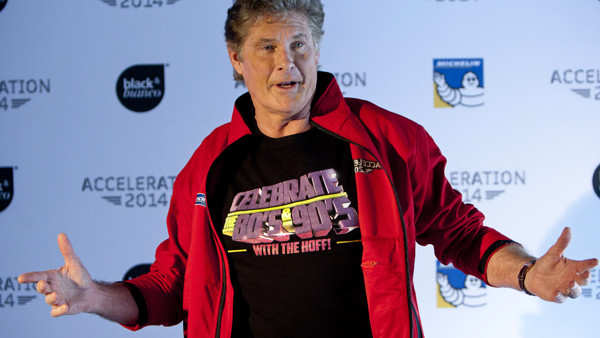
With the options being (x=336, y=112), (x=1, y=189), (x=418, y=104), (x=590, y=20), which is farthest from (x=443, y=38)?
(x=1, y=189)

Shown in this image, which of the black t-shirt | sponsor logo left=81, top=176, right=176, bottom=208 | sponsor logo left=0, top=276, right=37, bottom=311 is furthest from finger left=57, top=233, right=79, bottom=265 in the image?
sponsor logo left=0, top=276, right=37, bottom=311

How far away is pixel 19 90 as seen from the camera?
89.6 inches

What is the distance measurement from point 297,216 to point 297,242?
2.1 inches

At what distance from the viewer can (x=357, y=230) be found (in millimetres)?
1162

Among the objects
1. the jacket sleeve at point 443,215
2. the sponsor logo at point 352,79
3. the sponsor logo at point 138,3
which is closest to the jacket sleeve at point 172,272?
the jacket sleeve at point 443,215

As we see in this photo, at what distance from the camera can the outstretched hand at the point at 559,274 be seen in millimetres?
954

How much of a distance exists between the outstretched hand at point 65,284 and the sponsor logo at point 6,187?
1310mm

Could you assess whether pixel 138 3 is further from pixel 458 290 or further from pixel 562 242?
pixel 562 242

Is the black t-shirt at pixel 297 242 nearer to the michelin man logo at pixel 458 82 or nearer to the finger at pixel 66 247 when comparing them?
the finger at pixel 66 247

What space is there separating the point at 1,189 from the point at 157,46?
858 millimetres

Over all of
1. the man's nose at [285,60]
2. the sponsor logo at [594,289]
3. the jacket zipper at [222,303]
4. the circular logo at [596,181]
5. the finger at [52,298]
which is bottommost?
the sponsor logo at [594,289]

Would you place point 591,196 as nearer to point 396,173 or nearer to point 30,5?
point 396,173

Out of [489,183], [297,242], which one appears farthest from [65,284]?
[489,183]

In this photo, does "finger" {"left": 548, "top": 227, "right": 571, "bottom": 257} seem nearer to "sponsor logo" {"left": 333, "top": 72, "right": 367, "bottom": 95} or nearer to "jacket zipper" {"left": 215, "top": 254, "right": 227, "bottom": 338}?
"jacket zipper" {"left": 215, "top": 254, "right": 227, "bottom": 338}
